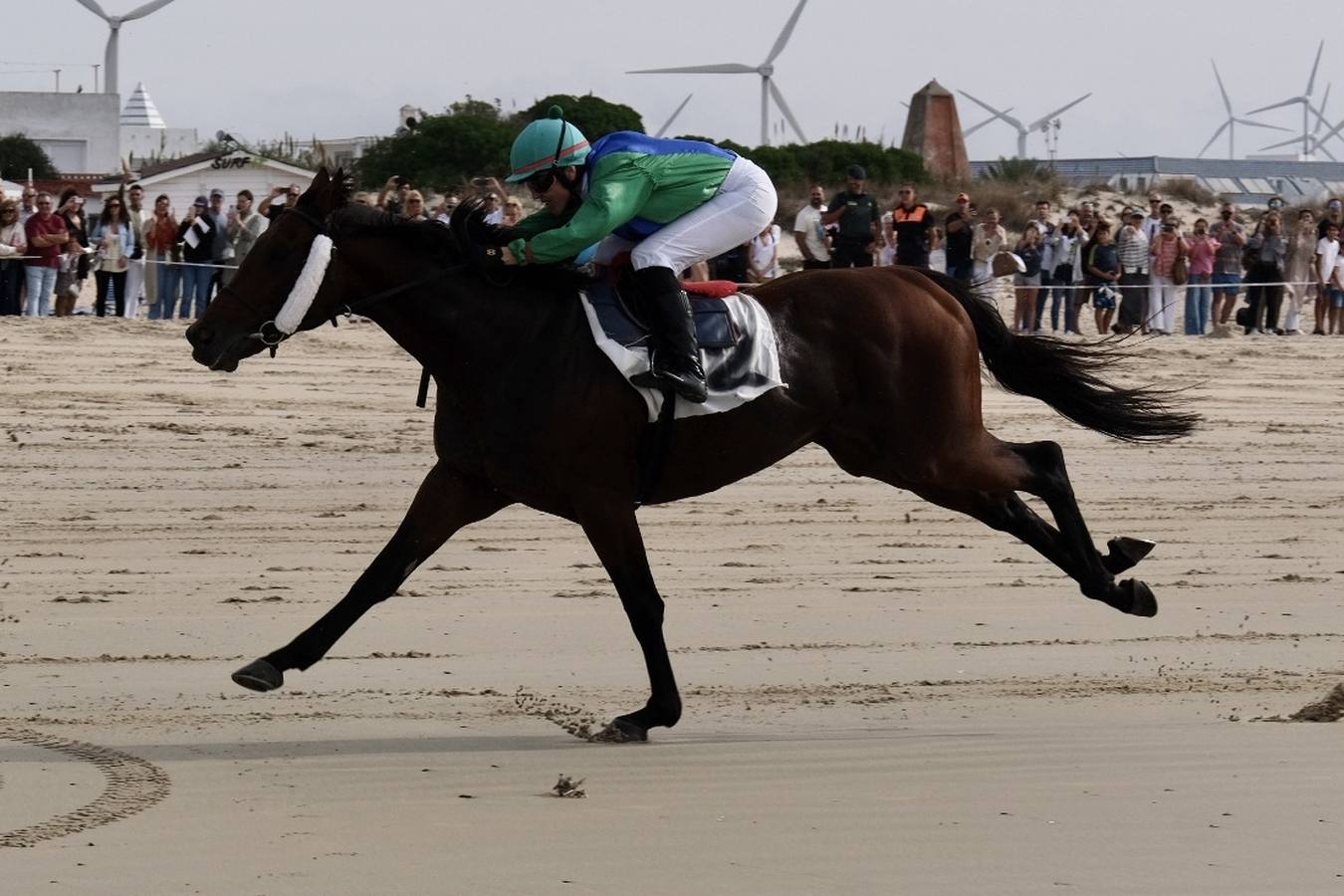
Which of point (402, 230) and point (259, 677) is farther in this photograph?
point (402, 230)

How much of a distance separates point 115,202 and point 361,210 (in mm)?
12333

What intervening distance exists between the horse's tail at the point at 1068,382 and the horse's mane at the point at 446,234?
6.68 ft

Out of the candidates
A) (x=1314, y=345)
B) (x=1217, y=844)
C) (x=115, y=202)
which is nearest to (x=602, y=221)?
(x=1217, y=844)

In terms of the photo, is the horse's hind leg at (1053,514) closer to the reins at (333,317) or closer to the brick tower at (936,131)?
the reins at (333,317)

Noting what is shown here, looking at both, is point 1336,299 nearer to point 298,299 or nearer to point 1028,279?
point 1028,279

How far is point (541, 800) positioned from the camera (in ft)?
19.3

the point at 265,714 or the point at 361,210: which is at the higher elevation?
the point at 361,210

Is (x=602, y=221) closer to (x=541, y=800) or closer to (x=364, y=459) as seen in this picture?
(x=541, y=800)

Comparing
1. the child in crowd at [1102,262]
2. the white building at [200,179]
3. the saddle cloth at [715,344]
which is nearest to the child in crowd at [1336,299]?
the child in crowd at [1102,262]

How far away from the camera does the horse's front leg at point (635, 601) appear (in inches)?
267

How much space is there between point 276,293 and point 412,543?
3.23ft

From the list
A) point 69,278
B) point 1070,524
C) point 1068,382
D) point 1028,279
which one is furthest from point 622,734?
point 1028,279

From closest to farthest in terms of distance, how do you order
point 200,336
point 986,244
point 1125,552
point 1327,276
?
point 200,336 < point 1125,552 < point 986,244 < point 1327,276

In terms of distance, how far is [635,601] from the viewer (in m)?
6.82
